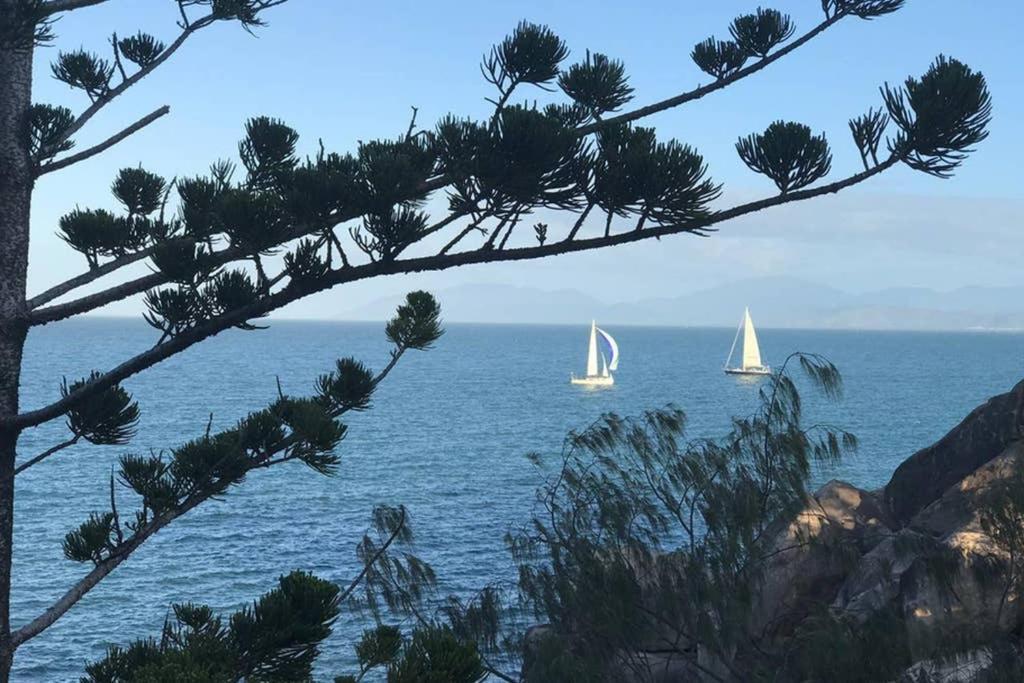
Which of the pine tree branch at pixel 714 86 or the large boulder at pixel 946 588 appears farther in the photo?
the large boulder at pixel 946 588

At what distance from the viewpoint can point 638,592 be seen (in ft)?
52.5

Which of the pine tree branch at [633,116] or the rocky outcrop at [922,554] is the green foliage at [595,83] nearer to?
the pine tree branch at [633,116]

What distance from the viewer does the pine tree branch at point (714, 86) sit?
7280 mm

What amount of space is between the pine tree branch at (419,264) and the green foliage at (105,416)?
35.1 inches

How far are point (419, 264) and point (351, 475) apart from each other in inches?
2152

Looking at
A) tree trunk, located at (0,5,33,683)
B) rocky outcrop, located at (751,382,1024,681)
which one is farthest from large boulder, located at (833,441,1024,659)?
tree trunk, located at (0,5,33,683)

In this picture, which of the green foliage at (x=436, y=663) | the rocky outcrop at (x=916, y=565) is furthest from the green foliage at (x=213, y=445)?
the rocky outcrop at (x=916, y=565)

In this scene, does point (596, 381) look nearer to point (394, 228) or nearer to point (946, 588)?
point (946, 588)

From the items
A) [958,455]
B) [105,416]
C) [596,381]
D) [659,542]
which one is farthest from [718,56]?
[596,381]

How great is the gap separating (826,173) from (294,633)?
450 centimetres

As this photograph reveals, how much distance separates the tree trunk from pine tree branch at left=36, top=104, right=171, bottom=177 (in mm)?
152

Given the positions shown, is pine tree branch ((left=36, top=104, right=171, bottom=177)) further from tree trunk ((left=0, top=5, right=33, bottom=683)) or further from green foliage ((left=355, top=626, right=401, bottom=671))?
green foliage ((left=355, top=626, right=401, bottom=671))

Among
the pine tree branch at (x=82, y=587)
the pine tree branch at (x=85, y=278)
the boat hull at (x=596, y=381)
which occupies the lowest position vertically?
the boat hull at (x=596, y=381)

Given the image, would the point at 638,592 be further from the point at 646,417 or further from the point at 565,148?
the point at 565,148
